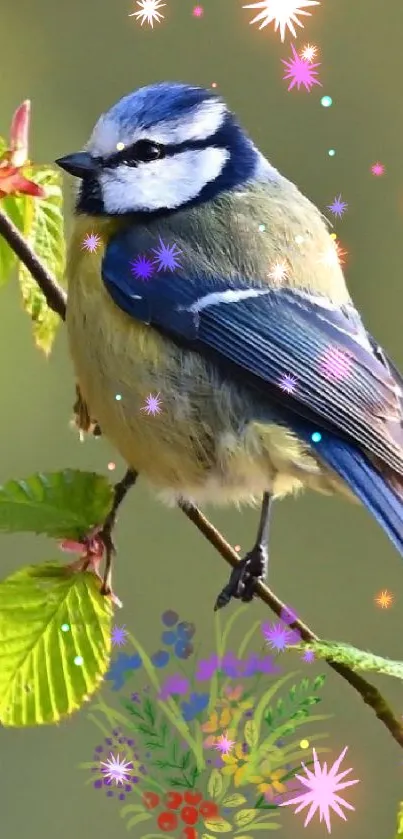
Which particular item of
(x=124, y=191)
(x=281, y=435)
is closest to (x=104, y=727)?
(x=281, y=435)

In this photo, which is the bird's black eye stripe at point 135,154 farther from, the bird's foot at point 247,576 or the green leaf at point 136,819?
the green leaf at point 136,819

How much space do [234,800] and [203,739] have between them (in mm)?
43

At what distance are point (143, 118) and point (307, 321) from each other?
157 mm

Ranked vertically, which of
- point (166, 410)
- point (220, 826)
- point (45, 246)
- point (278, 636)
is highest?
point (45, 246)

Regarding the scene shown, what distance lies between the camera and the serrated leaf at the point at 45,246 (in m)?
0.59

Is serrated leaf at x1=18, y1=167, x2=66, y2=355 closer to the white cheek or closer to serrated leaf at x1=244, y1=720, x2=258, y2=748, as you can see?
the white cheek

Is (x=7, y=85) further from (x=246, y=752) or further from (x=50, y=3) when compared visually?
(x=246, y=752)

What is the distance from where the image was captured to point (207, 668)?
1.98ft

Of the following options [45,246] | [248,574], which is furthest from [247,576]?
[45,246]

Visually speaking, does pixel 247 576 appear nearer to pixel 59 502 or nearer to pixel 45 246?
pixel 59 502

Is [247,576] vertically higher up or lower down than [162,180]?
lower down

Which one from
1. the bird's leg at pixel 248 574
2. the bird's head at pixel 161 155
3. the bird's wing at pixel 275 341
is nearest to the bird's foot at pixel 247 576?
the bird's leg at pixel 248 574

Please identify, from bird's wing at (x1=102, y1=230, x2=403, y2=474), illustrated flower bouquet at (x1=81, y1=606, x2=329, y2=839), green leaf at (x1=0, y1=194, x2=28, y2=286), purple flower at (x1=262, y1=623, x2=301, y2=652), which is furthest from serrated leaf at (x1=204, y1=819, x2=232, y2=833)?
green leaf at (x1=0, y1=194, x2=28, y2=286)

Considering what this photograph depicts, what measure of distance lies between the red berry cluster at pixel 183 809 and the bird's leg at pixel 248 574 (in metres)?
0.12
